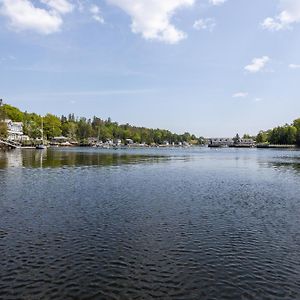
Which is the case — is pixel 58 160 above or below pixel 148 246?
above

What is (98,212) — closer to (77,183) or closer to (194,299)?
(194,299)

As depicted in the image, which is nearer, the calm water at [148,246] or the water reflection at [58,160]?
the calm water at [148,246]

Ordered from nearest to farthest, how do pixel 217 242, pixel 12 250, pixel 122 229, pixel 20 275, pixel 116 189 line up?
pixel 20 275
pixel 12 250
pixel 217 242
pixel 122 229
pixel 116 189

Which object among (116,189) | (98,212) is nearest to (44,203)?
(98,212)

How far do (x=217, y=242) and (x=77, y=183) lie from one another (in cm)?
2980

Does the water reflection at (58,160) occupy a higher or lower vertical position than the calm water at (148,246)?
higher

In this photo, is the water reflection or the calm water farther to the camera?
the water reflection

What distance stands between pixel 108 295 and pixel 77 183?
112 feet

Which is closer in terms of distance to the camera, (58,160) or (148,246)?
(148,246)

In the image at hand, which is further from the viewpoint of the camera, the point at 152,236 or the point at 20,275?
the point at 152,236

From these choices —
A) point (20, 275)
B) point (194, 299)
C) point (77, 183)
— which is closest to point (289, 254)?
point (194, 299)

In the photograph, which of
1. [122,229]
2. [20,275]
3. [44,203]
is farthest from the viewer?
[44,203]

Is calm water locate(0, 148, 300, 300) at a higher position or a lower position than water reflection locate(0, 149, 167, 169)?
lower

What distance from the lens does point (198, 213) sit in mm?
29125
